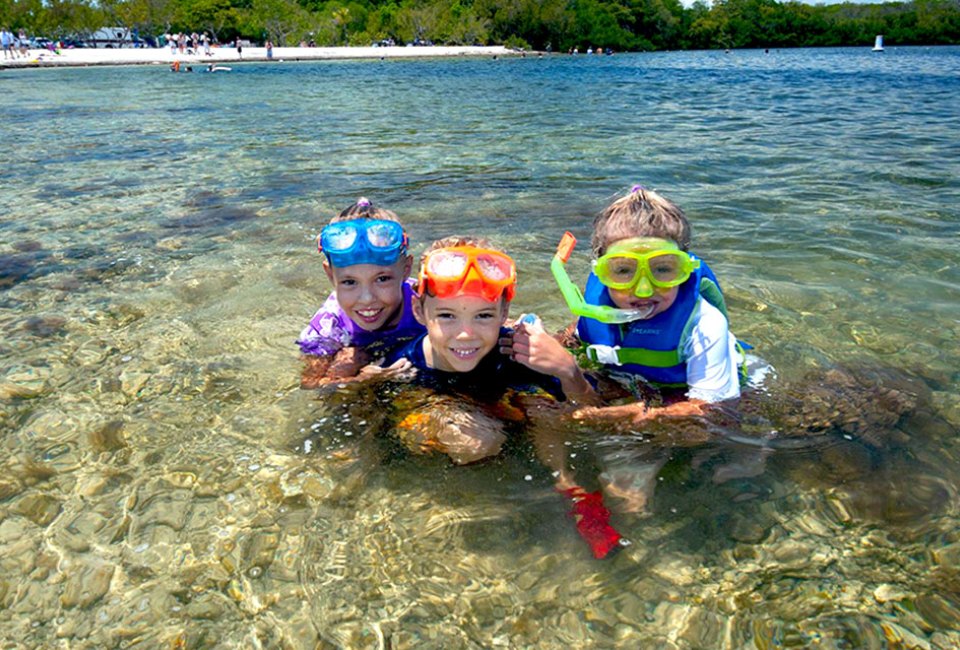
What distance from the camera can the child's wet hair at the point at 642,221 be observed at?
3.29 m

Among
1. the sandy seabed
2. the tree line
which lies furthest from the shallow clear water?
the tree line

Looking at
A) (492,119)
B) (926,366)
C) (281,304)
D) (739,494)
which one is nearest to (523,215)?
(281,304)

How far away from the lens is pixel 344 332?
4.18 m

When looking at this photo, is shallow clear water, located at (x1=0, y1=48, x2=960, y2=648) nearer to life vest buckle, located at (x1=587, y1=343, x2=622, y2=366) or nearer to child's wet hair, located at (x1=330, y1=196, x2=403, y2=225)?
life vest buckle, located at (x1=587, y1=343, x2=622, y2=366)

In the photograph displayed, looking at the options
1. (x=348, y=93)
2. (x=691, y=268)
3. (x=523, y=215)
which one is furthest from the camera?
(x=348, y=93)

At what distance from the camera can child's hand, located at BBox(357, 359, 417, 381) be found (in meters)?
3.85

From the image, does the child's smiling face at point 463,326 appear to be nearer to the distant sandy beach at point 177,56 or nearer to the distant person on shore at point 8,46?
the distant sandy beach at point 177,56

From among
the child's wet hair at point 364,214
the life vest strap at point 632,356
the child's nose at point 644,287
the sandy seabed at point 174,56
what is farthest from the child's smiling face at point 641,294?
the sandy seabed at point 174,56

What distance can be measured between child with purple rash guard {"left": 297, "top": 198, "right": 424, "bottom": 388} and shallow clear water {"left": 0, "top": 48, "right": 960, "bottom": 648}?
0.94 ft

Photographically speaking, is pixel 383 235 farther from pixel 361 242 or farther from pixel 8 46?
pixel 8 46

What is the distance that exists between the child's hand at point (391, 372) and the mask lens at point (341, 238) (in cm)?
71

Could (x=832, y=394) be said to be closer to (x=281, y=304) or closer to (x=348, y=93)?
(x=281, y=304)

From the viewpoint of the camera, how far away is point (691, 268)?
3.27 m

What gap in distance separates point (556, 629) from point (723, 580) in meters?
0.72
